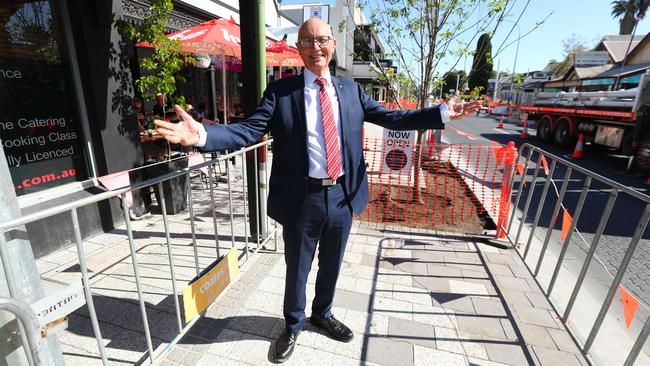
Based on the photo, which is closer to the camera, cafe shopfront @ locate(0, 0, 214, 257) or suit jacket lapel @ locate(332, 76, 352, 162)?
suit jacket lapel @ locate(332, 76, 352, 162)

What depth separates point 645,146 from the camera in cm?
770

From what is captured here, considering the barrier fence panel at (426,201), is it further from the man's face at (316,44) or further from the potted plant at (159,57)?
the potted plant at (159,57)

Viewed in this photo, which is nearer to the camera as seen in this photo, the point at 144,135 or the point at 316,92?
the point at 316,92

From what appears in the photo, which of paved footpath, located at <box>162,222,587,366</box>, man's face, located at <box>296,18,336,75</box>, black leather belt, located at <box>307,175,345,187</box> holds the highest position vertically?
man's face, located at <box>296,18,336,75</box>

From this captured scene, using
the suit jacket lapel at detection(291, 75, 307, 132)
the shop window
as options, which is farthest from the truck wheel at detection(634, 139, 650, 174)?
the shop window

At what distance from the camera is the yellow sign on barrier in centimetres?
221

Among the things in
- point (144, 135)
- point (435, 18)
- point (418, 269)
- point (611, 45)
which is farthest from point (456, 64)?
point (611, 45)

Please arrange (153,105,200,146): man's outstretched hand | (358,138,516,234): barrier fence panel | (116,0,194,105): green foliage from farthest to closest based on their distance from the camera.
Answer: (358,138,516,234): barrier fence panel → (116,0,194,105): green foliage → (153,105,200,146): man's outstretched hand

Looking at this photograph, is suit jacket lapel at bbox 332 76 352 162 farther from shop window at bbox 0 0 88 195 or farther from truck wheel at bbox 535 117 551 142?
truck wheel at bbox 535 117 551 142

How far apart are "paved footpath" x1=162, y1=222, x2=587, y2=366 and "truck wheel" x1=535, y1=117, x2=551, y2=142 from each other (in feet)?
39.1

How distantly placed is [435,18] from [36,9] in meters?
4.92

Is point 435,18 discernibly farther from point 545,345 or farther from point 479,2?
point 545,345

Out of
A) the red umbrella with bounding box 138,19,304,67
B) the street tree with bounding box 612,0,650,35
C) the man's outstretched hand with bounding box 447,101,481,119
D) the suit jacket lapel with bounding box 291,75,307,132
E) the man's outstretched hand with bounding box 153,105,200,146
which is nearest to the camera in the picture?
the man's outstretched hand with bounding box 153,105,200,146

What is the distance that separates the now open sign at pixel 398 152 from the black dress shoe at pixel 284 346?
3576 millimetres
